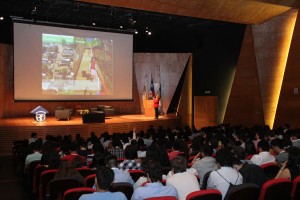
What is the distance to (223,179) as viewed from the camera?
376cm

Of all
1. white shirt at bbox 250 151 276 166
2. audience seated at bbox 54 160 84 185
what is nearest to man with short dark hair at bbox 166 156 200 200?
audience seated at bbox 54 160 84 185

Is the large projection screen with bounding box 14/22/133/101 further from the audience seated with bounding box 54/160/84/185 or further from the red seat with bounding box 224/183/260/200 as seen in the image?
the red seat with bounding box 224/183/260/200

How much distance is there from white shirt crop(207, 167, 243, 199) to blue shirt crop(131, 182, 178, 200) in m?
0.68

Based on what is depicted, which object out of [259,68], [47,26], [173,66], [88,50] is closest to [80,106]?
[88,50]

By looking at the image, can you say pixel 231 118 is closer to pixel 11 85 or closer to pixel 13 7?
pixel 11 85

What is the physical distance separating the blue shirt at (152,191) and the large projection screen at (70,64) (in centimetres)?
1127

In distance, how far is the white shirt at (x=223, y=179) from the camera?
12.3 ft

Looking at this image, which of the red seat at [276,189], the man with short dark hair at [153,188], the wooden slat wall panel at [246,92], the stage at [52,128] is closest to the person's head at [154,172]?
the man with short dark hair at [153,188]

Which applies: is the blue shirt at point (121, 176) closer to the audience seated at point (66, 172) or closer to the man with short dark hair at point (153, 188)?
the audience seated at point (66, 172)

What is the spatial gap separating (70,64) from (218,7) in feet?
22.1

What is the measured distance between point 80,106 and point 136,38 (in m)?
4.45

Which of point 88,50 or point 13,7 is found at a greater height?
point 13,7

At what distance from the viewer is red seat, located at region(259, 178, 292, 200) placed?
3443 millimetres

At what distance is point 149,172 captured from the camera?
335 cm
